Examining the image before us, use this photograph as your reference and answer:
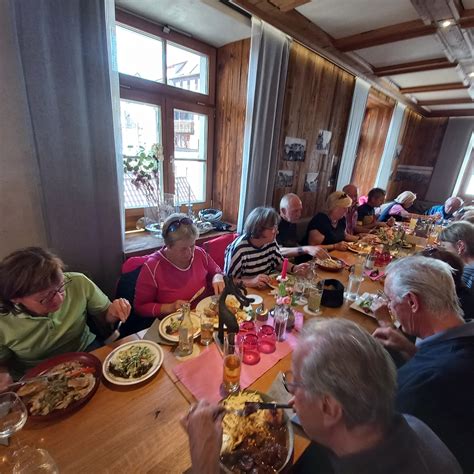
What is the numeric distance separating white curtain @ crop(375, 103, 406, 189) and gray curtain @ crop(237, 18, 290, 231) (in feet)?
11.8

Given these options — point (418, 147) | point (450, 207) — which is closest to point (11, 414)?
point (450, 207)

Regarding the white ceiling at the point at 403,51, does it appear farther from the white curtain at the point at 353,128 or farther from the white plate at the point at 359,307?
the white plate at the point at 359,307

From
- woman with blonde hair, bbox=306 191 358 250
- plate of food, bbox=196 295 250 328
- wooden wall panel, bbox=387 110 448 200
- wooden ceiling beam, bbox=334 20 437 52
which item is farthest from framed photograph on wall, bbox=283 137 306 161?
wooden wall panel, bbox=387 110 448 200

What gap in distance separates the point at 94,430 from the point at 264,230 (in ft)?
4.66

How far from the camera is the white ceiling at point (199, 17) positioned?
2.07m

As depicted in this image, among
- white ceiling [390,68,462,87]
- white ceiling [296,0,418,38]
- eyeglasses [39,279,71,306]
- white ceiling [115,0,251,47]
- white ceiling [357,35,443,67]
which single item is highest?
white ceiling [390,68,462,87]

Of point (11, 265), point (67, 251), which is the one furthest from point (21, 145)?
point (11, 265)

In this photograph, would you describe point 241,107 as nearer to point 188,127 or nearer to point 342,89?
point 188,127

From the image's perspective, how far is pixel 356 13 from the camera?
2385mm

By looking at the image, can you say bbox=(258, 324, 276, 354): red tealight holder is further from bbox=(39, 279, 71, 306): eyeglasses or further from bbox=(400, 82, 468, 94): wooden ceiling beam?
bbox=(400, 82, 468, 94): wooden ceiling beam

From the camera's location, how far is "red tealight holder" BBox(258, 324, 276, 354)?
109cm

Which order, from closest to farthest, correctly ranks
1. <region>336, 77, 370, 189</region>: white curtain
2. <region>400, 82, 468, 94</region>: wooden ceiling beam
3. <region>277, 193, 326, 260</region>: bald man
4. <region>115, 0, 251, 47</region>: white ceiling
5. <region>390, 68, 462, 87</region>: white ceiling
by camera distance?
<region>115, 0, 251, 47</region>: white ceiling, <region>277, 193, 326, 260</region>: bald man, <region>390, 68, 462, 87</region>: white ceiling, <region>336, 77, 370, 189</region>: white curtain, <region>400, 82, 468, 94</region>: wooden ceiling beam

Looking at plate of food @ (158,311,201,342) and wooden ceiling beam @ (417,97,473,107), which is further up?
wooden ceiling beam @ (417,97,473,107)

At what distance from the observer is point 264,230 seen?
185 cm
